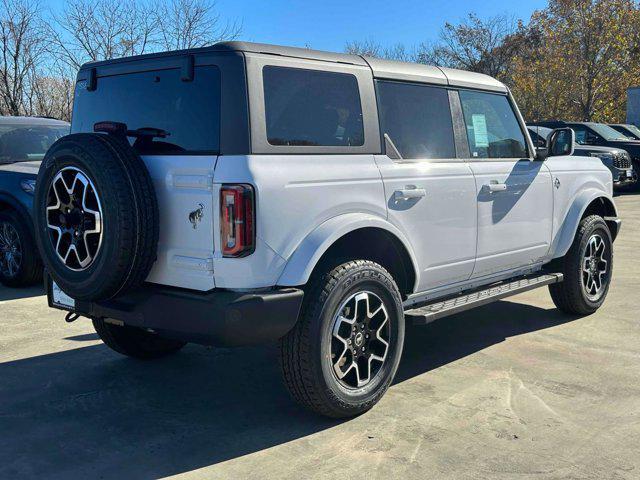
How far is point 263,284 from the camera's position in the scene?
317 centimetres

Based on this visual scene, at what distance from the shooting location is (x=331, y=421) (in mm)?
3604

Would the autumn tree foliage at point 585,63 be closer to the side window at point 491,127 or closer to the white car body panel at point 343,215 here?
the side window at point 491,127

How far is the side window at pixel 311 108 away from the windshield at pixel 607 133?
1550 centimetres

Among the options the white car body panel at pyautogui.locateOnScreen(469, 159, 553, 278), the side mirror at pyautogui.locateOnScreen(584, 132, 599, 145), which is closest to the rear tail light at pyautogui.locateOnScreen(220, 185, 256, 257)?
the white car body panel at pyautogui.locateOnScreen(469, 159, 553, 278)

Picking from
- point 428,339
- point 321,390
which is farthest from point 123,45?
point 321,390

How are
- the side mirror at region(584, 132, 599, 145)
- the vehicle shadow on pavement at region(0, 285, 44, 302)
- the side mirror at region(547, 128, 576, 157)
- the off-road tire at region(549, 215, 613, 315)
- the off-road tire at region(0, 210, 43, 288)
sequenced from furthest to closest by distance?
A: the side mirror at region(584, 132, 599, 145), the off-road tire at region(0, 210, 43, 288), the vehicle shadow on pavement at region(0, 285, 44, 302), the off-road tire at region(549, 215, 613, 315), the side mirror at region(547, 128, 576, 157)

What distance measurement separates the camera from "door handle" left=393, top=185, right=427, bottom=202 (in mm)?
3818

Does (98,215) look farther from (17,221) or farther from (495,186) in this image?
(17,221)

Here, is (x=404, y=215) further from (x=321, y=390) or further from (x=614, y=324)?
(x=614, y=324)

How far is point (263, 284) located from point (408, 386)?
144 cm

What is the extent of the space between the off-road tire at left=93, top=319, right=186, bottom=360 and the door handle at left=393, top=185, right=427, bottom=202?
192 cm

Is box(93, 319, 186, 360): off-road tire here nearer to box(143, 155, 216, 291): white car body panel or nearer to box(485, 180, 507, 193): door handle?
box(143, 155, 216, 291): white car body panel

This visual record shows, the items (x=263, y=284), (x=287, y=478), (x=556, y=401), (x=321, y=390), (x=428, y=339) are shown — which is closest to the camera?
(x=287, y=478)

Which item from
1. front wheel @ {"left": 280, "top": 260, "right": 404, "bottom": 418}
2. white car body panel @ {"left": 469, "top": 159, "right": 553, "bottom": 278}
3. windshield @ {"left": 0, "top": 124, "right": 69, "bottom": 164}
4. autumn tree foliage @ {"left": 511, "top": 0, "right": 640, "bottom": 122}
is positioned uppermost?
autumn tree foliage @ {"left": 511, "top": 0, "right": 640, "bottom": 122}
